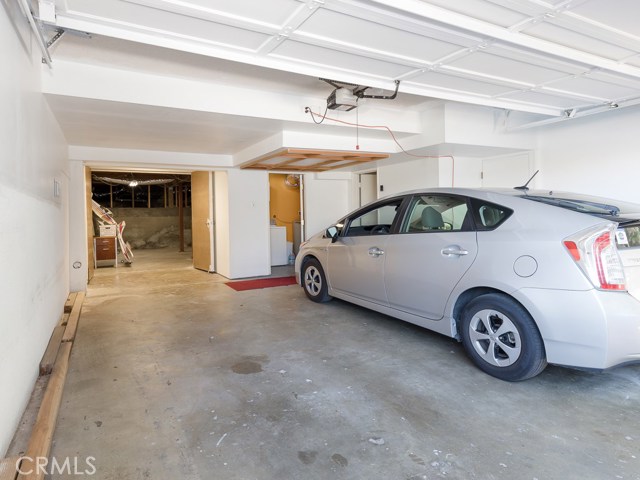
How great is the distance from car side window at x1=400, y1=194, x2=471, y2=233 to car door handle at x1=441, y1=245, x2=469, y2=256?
6.3 inches

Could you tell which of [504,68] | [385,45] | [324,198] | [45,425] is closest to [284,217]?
[324,198]

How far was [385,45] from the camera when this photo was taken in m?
2.54

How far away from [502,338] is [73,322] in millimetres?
4075

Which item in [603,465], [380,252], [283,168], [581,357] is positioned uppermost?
[283,168]

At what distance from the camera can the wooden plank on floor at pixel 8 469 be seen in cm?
149

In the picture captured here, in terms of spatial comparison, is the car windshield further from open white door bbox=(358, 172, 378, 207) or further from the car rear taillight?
open white door bbox=(358, 172, 378, 207)

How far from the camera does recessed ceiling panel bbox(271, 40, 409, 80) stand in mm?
2600

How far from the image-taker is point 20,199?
2.13 m

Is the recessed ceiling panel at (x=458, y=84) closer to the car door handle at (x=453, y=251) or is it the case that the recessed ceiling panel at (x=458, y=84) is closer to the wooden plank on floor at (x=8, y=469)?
the car door handle at (x=453, y=251)

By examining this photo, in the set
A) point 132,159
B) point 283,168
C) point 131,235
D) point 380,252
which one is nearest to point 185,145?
point 132,159

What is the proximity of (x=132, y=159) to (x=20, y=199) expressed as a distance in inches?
163

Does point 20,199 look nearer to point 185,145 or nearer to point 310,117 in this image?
point 310,117

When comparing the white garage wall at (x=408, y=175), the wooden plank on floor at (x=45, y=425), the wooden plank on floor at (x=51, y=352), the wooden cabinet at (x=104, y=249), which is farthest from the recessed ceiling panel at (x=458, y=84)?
the wooden cabinet at (x=104, y=249)

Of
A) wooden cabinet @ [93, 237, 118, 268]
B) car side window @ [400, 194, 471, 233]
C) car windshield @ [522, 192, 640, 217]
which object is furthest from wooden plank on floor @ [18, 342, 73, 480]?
wooden cabinet @ [93, 237, 118, 268]
